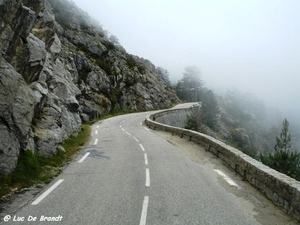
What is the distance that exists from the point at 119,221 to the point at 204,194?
10.8 ft

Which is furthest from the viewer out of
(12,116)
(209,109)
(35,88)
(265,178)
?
(209,109)

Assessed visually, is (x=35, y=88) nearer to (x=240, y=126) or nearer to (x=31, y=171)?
(x=31, y=171)

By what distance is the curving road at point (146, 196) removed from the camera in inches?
266

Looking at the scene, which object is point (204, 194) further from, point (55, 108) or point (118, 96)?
point (118, 96)

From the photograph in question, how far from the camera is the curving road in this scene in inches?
266

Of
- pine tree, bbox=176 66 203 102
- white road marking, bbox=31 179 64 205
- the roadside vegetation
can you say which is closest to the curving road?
white road marking, bbox=31 179 64 205

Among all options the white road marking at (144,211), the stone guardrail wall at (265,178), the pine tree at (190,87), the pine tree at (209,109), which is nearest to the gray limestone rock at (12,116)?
the white road marking at (144,211)

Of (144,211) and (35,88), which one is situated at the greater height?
(35,88)

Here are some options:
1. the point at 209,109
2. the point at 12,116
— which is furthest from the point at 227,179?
the point at 209,109

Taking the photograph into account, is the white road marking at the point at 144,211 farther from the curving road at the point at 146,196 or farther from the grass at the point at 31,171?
the grass at the point at 31,171

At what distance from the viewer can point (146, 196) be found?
8.30 m

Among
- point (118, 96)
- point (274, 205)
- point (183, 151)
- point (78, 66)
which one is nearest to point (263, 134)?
point (118, 96)

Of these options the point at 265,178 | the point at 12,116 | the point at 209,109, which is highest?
the point at 209,109

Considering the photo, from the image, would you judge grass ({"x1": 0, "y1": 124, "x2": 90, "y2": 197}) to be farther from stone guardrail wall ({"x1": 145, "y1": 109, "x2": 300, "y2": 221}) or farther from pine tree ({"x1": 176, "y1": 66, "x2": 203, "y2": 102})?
pine tree ({"x1": 176, "y1": 66, "x2": 203, "y2": 102})
